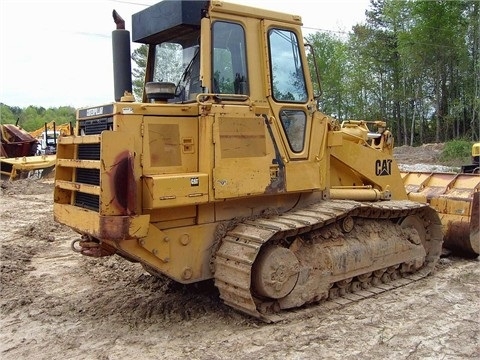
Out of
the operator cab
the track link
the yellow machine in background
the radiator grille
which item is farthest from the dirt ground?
the yellow machine in background

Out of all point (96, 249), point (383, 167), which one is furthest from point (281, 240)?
point (383, 167)

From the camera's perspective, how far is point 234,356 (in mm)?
4258

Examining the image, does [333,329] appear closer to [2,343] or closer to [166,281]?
[166,281]

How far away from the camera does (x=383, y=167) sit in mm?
6891

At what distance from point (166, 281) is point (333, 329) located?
228cm

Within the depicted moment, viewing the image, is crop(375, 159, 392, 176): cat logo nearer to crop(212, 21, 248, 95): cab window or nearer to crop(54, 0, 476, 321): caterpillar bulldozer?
crop(54, 0, 476, 321): caterpillar bulldozer

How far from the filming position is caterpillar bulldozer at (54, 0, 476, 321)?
4.65 meters

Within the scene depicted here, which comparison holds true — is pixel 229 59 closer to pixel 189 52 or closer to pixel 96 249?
pixel 189 52

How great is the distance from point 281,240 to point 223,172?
3.06 ft

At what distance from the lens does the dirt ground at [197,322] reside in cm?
437

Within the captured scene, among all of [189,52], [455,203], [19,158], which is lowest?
[455,203]

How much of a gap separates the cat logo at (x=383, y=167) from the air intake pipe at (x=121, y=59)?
3295 mm

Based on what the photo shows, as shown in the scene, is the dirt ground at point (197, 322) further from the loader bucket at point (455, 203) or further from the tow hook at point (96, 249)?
the tow hook at point (96, 249)

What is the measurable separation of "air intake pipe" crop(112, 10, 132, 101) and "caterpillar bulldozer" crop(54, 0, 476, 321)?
0.05ft
